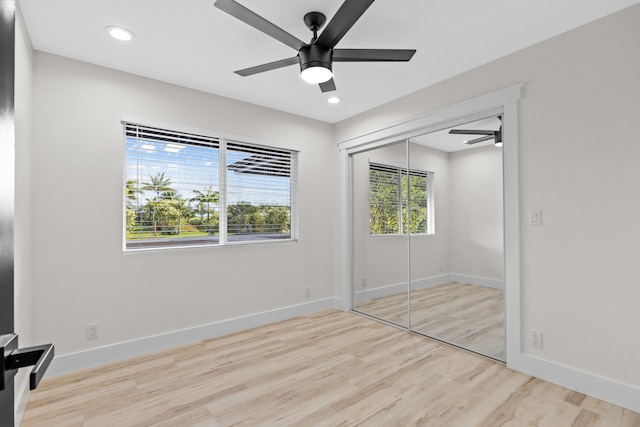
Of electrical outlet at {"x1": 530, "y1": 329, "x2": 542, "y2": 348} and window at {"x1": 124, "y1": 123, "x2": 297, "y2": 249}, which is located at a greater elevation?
window at {"x1": 124, "y1": 123, "x2": 297, "y2": 249}

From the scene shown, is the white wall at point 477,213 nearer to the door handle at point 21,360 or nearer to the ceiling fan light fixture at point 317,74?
the ceiling fan light fixture at point 317,74

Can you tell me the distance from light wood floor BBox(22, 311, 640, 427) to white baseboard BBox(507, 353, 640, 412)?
0.05 m

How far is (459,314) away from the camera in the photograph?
10.2 ft

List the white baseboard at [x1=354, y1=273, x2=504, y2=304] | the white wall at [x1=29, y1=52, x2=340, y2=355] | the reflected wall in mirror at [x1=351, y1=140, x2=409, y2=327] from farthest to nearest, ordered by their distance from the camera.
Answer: the reflected wall in mirror at [x1=351, y1=140, x2=409, y2=327] → the white baseboard at [x1=354, y1=273, x2=504, y2=304] → the white wall at [x1=29, y1=52, x2=340, y2=355]

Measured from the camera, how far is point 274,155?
3.93 meters

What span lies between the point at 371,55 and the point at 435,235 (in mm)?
2005

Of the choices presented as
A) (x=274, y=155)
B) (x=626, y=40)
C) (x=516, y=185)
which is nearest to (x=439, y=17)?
(x=626, y=40)

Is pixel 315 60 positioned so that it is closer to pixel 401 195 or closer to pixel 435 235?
pixel 401 195

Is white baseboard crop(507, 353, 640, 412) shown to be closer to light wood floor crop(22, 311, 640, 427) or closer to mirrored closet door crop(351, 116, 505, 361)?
light wood floor crop(22, 311, 640, 427)

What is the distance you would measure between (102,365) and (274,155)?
8.72 ft

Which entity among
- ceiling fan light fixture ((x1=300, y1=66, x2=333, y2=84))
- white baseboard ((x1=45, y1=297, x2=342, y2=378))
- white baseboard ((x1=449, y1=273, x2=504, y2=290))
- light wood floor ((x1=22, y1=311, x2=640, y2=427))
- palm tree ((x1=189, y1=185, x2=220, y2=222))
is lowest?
light wood floor ((x1=22, y1=311, x2=640, y2=427))

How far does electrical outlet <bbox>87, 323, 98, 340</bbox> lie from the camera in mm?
2673

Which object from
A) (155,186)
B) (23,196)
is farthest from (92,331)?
(155,186)

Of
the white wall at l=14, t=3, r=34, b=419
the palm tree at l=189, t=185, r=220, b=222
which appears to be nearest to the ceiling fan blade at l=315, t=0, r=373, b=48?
the white wall at l=14, t=3, r=34, b=419
